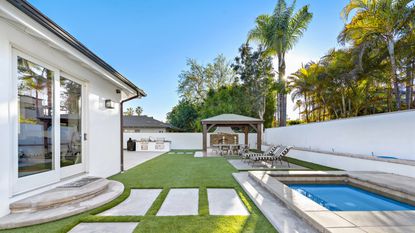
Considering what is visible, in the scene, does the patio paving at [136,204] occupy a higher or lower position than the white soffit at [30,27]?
lower

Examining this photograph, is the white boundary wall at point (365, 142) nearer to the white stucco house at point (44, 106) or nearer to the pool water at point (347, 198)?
the pool water at point (347, 198)

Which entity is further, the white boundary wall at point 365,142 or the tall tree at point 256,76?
the tall tree at point 256,76

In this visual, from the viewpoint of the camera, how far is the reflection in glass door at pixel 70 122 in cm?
476

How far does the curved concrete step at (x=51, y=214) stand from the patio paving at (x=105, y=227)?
457 mm

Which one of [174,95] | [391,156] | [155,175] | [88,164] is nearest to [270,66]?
[174,95]

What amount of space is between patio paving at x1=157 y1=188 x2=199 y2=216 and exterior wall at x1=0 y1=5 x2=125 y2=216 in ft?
8.17

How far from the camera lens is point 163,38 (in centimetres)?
1938

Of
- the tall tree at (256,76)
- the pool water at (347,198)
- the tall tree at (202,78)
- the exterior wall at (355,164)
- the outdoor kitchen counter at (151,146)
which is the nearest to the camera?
the pool water at (347,198)

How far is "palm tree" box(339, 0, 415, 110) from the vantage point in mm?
8492

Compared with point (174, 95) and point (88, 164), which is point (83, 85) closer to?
point (88, 164)

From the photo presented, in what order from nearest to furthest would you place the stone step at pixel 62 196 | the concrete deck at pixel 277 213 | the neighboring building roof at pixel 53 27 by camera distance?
1. the neighboring building roof at pixel 53 27
2. the concrete deck at pixel 277 213
3. the stone step at pixel 62 196

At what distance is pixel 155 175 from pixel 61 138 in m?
3.29

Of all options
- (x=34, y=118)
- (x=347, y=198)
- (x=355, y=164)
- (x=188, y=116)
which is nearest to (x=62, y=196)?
(x=34, y=118)

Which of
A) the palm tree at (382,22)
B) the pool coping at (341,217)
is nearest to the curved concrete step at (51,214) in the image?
the pool coping at (341,217)
